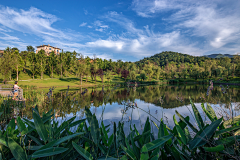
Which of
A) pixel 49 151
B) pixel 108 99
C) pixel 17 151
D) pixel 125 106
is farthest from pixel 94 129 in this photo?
pixel 125 106

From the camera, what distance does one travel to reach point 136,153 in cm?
113

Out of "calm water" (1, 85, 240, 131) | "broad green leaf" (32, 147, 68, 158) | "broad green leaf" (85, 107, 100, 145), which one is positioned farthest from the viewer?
"calm water" (1, 85, 240, 131)

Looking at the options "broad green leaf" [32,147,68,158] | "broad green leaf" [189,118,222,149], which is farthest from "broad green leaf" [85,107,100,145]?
"broad green leaf" [189,118,222,149]

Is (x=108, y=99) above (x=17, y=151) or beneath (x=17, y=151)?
above

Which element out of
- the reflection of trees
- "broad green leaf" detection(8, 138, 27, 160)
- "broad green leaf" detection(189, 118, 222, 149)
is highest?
"broad green leaf" detection(189, 118, 222, 149)

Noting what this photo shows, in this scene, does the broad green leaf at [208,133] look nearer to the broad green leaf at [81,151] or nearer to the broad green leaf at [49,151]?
the broad green leaf at [81,151]

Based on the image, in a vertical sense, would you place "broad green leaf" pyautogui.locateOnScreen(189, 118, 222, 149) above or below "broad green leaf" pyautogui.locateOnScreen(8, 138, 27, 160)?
above

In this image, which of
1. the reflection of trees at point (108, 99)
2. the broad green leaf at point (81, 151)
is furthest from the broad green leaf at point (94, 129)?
the reflection of trees at point (108, 99)

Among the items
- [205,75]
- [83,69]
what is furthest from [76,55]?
[205,75]

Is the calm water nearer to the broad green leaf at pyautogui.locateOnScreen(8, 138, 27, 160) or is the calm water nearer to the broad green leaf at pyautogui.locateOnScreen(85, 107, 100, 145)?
the broad green leaf at pyautogui.locateOnScreen(85, 107, 100, 145)

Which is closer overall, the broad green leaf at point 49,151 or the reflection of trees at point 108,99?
the broad green leaf at point 49,151

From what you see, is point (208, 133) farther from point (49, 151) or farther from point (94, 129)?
point (49, 151)

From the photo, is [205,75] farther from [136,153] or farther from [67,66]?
[136,153]

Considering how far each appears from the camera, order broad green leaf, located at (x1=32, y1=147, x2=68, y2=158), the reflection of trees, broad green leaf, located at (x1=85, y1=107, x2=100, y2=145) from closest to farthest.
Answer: broad green leaf, located at (x1=32, y1=147, x2=68, y2=158)
broad green leaf, located at (x1=85, y1=107, x2=100, y2=145)
the reflection of trees
